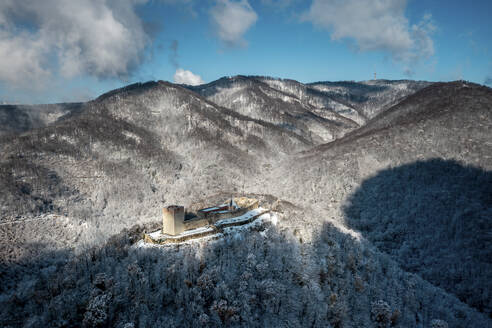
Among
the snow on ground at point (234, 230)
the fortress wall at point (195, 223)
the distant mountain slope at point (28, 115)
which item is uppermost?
the distant mountain slope at point (28, 115)

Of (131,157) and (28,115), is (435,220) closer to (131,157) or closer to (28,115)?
(131,157)

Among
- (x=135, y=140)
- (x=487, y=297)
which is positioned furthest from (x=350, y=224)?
(x=135, y=140)

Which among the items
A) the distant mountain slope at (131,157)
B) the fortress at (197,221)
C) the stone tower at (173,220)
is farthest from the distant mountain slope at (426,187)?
the stone tower at (173,220)

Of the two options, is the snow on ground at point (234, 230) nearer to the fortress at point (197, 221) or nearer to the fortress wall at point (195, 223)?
the fortress at point (197, 221)

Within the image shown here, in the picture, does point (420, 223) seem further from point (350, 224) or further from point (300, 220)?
point (300, 220)

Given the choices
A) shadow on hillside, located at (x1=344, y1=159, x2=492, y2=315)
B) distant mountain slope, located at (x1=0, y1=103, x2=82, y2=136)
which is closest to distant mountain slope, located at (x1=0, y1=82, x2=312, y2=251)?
shadow on hillside, located at (x1=344, y1=159, x2=492, y2=315)

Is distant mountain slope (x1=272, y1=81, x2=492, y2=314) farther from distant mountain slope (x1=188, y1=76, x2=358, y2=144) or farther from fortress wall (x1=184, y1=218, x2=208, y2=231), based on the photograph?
distant mountain slope (x1=188, y1=76, x2=358, y2=144)
